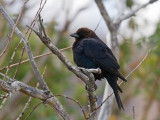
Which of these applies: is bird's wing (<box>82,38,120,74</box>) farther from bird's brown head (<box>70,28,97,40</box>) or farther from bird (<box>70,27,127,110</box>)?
bird's brown head (<box>70,28,97,40</box>)

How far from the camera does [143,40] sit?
5750 millimetres

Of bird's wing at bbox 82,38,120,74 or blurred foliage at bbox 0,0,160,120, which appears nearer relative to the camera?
bird's wing at bbox 82,38,120,74

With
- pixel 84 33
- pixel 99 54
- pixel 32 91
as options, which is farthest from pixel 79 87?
pixel 32 91

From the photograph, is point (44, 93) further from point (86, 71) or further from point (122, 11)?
point (122, 11)

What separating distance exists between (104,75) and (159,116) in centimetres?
484

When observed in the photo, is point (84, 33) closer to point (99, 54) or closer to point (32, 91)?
point (99, 54)

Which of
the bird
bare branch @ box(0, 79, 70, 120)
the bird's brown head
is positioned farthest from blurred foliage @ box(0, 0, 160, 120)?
bare branch @ box(0, 79, 70, 120)

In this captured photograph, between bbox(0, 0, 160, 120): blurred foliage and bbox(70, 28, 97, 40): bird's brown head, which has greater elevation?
bbox(70, 28, 97, 40): bird's brown head

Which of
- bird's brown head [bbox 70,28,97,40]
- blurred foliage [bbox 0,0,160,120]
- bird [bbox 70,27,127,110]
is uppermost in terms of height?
bird's brown head [bbox 70,28,97,40]

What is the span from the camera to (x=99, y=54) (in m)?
4.48

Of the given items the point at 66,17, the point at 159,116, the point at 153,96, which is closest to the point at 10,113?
the point at 66,17

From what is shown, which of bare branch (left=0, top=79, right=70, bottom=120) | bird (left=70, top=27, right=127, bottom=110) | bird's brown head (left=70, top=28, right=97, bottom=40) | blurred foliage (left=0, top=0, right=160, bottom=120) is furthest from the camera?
blurred foliage (left=0, top=0, right=160, bottom=120)

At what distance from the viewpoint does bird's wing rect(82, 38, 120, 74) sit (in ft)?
14.1

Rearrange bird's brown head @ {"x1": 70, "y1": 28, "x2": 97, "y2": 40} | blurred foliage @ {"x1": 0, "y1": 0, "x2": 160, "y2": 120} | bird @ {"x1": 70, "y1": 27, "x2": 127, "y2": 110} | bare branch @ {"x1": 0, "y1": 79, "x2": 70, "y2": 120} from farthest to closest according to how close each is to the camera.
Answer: blurred foliage @ {"x1": 0, "y1": 0, "x2": 160, "y2": 120}
bird's brown head @ {"x1": 70, "y1": 28, "x2": 97, "y2": 40}
bird @ {"x1": 70, "y1": 27, "x2": 127, "y2": 110}
bare branch @ {"x1": 0, "y1": 79, "x2": 70, "y2": 120}
